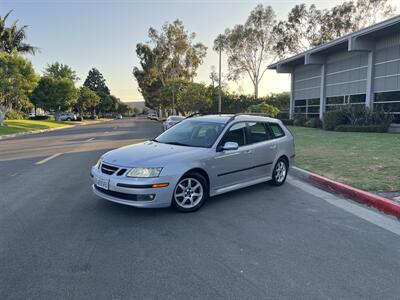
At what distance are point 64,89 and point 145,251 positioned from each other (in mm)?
44697

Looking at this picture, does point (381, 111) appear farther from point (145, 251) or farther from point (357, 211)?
point (145, 251)

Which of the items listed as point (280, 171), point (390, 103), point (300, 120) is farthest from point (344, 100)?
point (280, 171)

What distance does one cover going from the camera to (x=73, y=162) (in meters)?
10.4

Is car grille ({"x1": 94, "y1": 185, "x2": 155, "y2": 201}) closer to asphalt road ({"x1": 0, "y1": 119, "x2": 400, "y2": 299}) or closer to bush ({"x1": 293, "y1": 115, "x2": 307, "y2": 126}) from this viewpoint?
asphalt road ({"x1": 0, "y1": 119, "x2": 400, "y2": 299})

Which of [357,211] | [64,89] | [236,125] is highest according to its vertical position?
[64,89]

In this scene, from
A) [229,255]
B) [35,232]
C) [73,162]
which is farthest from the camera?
[73,162]

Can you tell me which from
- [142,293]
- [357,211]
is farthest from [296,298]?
[357,211]

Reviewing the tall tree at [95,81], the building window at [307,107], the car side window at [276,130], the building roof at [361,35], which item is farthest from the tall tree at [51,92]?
the tall tree at [95,81]

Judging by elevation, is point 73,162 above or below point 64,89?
below

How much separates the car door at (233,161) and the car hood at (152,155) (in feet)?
1.11

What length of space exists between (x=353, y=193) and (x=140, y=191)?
13.6 feet

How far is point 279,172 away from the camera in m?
7.37

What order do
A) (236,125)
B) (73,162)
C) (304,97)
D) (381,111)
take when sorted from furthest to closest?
1. (304,97)
2. (381,111)
3. (73,162)
4. (236,125)

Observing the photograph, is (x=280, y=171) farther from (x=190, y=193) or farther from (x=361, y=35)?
(x=361, y=35)
